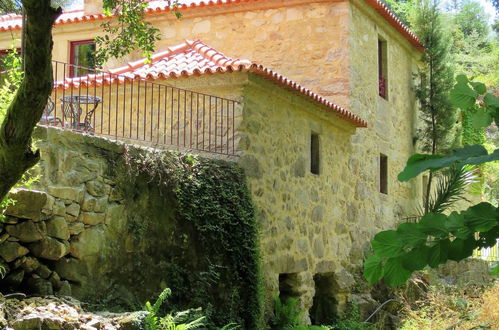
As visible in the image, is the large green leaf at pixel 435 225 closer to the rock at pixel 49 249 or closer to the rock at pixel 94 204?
the rock at pixel 49 249

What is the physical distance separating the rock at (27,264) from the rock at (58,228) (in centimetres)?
34

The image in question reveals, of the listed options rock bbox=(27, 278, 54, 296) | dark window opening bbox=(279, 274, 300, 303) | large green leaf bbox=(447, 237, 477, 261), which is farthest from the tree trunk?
dark window opening bbox=(279, 274, 300, 303)

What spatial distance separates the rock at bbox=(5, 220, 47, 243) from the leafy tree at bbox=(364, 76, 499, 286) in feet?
18.6

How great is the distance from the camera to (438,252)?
91.0 inches

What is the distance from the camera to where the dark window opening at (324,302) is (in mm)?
13398

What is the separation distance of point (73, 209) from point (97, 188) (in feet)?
1.46

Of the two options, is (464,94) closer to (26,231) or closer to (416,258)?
(416,258)

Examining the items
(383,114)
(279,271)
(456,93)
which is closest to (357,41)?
(383,114)

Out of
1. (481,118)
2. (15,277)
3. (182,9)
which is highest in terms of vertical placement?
(182,9)

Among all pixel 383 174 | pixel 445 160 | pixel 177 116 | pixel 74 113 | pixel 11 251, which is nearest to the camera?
pixel 445 160

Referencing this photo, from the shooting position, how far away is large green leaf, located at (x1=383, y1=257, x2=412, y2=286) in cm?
233

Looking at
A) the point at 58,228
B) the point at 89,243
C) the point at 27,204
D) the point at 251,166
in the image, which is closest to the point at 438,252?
the point at 27,204

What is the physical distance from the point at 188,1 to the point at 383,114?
17.0 feet

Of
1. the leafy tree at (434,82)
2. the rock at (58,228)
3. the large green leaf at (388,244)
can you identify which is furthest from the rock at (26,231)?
the leafy tree at (434,82)
